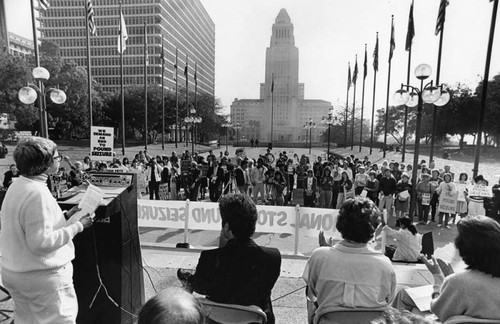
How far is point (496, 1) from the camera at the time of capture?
1169cm

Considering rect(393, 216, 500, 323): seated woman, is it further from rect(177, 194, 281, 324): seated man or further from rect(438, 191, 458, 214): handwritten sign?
rect(438, 191, 458, 214): handwritten sign

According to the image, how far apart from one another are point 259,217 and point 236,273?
4.77 meters

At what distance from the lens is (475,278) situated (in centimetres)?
208

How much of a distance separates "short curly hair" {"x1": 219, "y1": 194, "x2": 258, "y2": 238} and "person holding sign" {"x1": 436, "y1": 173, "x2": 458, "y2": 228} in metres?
9.69

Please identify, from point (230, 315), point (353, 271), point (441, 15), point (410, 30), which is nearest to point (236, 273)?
point (230, 315)

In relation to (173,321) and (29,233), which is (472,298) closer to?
(173,321)

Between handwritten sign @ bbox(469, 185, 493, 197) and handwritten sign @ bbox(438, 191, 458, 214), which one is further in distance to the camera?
handwritten sign @ bbox(438, 191, 458, 214)

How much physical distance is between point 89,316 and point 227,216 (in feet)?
6.74

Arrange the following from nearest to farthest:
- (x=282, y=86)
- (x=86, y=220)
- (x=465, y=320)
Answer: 1. (x=465, y=320)
2. (x=86, y=220)
3. (x=282, y=86)

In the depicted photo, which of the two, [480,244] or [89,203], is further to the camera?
[89,203]

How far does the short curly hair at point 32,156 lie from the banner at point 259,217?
490 cm

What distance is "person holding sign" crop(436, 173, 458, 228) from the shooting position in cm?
991

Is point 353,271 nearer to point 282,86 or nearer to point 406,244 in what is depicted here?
point 406,244

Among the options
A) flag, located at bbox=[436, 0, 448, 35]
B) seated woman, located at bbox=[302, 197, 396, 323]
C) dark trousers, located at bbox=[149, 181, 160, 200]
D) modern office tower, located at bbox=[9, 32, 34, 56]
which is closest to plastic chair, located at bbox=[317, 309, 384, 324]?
seated woman, located at bbox=[302, 197, 396, 323]
